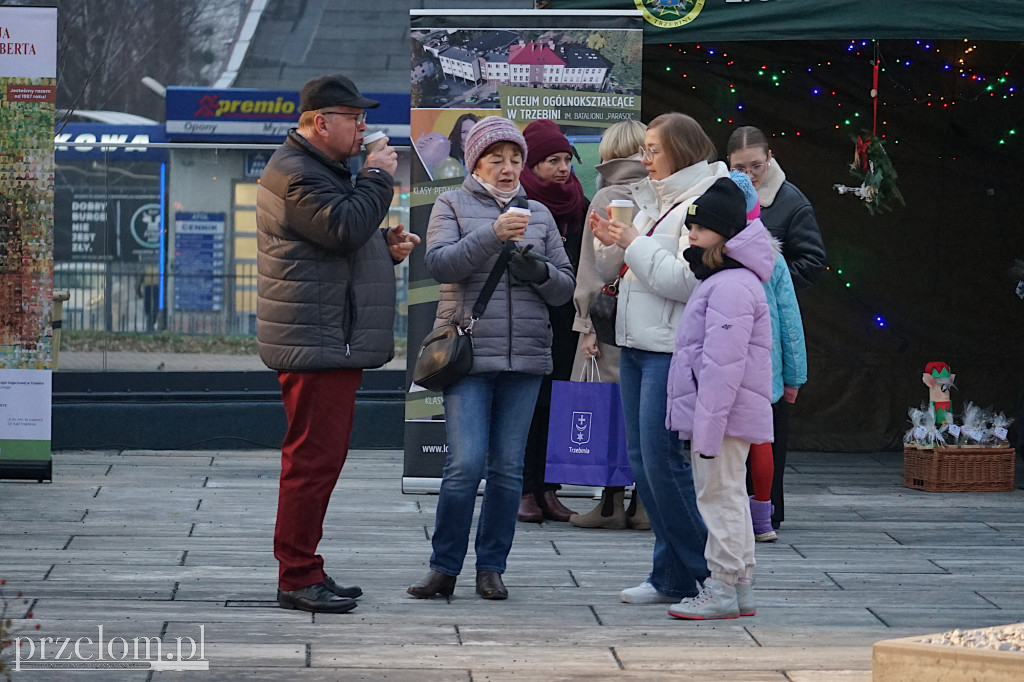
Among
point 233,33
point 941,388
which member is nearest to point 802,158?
point 941,388

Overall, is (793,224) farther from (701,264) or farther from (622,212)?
(701,264)

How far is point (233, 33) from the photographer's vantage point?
19.7m

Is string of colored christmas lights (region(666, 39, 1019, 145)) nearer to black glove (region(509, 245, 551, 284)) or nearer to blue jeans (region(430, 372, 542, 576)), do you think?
black glove (region(509, 245, 551, 284))

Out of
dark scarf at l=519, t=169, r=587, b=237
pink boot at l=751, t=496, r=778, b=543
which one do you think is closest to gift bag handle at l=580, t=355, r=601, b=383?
dark scarf at l=519, t=169, r=587, b=237

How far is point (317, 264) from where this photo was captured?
4.99 m

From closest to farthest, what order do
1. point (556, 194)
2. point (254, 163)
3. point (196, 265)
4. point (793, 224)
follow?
point (556, 194)
point (793, 224)
point (196, 265)
point (254, 163)

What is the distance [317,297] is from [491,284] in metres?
0.67

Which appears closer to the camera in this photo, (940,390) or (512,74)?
(512,74)

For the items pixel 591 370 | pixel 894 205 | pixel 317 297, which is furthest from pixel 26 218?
pixel 894 205

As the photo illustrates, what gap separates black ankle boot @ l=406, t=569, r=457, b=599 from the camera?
5.38m

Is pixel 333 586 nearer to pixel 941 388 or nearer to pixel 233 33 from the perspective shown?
pixel 941 388

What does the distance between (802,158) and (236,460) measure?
4.11m

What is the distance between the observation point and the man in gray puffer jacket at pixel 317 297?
4.96 metres

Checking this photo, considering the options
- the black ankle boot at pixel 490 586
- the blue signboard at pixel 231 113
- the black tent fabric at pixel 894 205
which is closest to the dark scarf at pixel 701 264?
the black ankle boot at pixel 490 586
